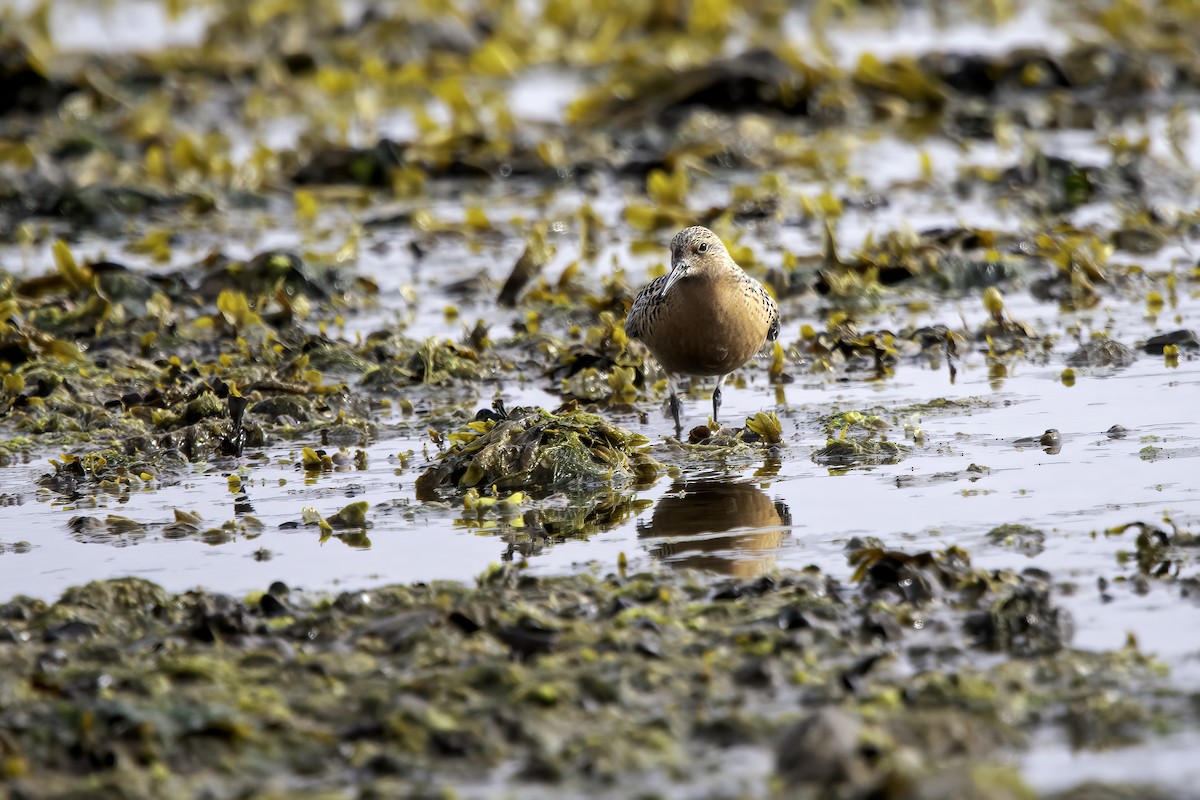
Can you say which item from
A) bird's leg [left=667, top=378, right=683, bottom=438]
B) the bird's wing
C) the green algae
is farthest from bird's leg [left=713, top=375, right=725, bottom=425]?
the green algae

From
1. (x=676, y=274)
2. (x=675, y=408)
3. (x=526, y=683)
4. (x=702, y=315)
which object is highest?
(x=676, y=274)

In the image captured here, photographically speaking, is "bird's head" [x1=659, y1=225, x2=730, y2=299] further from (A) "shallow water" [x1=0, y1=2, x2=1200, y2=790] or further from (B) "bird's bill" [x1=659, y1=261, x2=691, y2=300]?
(A) "shallow water" [x1=0, y1=2, x2=1200, y2=790]

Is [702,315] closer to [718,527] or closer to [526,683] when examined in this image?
[718,527]

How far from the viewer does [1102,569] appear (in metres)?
5.06

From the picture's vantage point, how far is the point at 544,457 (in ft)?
21.3

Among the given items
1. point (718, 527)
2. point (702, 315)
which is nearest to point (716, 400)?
point (702, 315)

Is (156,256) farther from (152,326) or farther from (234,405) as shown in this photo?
(234,405)

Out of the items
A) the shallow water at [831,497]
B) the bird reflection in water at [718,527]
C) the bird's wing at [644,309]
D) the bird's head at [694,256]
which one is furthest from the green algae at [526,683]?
the bird's wing at [644,309]

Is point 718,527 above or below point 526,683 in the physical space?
above

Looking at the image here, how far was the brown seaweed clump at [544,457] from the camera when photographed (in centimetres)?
643

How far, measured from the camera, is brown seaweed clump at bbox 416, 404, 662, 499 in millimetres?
6434

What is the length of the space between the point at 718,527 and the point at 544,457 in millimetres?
945

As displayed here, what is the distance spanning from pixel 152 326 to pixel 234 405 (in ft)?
8.25

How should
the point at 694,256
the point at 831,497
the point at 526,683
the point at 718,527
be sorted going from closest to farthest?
the point at 526,683 < the point at 718,527 < the point at 831,497 < the point at 694,256
